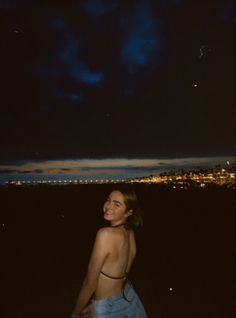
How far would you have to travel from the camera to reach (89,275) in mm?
2682

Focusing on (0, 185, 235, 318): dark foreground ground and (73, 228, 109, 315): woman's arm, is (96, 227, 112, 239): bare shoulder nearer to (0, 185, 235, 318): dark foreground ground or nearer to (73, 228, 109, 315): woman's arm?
(73, 228, 109, 315): woman's arm

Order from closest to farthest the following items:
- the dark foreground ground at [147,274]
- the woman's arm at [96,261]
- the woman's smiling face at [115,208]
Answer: the woman's arm at [96,261] → the woman's smiling face at [115,208] → the dark foreground ground at [147,274]

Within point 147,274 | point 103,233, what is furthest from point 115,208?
point 147,274

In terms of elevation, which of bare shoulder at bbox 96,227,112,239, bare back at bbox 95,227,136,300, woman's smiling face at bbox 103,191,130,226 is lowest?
bare back at bbox 95,227,136,300

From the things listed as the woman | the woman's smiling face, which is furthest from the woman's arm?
the woman's smiling face

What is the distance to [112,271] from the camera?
9.01 feet

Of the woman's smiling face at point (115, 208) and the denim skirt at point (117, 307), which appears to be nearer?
the denim skirt at point (117, 307)

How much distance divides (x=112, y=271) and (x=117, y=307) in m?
0.25

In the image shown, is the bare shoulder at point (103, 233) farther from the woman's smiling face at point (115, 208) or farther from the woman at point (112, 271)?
the woman's smiling face at point (115, 208)

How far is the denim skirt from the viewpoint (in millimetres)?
2660

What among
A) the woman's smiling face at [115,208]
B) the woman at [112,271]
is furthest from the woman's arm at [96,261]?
the woman's smiling face at [115,208]

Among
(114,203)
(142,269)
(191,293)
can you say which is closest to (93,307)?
(114,203)

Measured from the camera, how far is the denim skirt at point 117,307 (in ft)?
8.73

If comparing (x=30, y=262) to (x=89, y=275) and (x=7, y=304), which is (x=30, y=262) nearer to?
(x=7, y=304)
